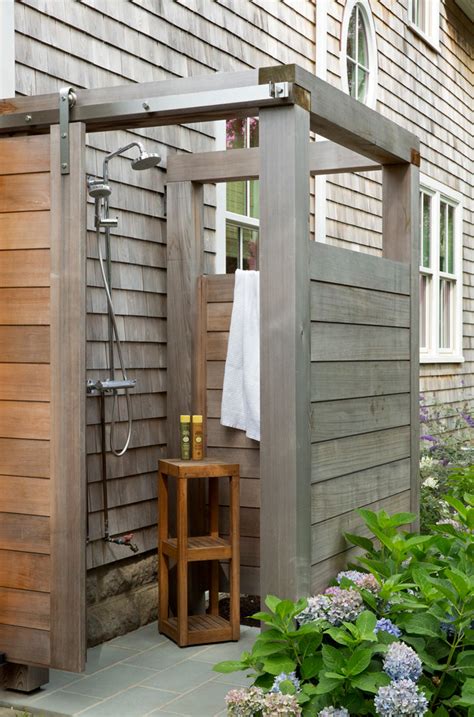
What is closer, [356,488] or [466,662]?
[466,662]

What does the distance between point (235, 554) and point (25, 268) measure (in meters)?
1.63

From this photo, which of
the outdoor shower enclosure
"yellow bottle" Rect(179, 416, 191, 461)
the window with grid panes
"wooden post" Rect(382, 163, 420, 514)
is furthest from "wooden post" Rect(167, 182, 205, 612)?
the outdoor shower enclosure

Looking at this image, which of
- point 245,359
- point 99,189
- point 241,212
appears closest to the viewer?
Result: point 99,189

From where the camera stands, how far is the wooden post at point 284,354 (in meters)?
3.29

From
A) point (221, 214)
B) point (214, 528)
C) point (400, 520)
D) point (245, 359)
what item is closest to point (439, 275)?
point (221, 214)

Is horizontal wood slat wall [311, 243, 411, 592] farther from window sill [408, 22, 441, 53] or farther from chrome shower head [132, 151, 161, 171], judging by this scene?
window sill [408, 22, 441, 53]

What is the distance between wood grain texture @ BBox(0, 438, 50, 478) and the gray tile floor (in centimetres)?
86

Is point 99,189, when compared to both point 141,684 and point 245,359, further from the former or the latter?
point 141,684

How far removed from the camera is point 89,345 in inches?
175

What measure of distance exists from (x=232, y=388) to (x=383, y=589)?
5.77 ft

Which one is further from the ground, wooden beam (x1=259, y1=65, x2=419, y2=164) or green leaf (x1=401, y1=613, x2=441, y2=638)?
wooden beam (x1=259, y1=65, x2=419, y2=164)

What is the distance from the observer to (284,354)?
3.30m

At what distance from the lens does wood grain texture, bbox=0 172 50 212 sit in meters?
3.62

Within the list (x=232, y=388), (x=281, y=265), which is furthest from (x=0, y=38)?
(x=232, y=388)
